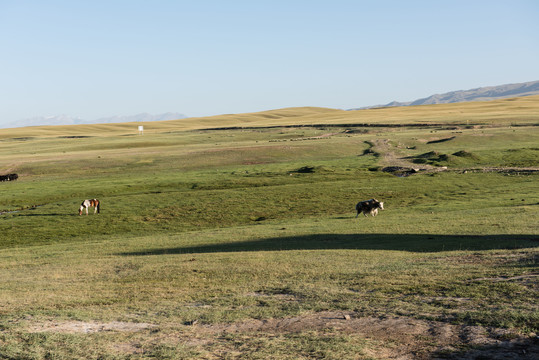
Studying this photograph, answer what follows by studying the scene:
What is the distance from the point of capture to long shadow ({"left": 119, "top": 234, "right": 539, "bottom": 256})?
24438 millimetres

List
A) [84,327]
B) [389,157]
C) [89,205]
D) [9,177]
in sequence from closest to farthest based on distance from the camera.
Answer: [84,327] < [89,205] < [9,177] < [389,157]

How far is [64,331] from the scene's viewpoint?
13.7m

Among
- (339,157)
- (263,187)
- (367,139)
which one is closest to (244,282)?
(263,187)

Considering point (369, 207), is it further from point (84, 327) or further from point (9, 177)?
point (9, 177)

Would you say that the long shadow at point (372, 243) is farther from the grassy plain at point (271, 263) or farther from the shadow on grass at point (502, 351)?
the shadow on grass at point (502, 351)

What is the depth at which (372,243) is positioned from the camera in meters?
27.4

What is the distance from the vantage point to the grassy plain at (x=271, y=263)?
1270 cm

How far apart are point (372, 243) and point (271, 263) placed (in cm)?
740

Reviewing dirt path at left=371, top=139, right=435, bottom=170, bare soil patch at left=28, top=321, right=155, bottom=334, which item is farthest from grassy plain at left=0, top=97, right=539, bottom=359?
dirt path at left=371, top=139, right=435, bottom=170

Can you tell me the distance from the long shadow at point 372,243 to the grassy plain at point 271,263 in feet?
0.42

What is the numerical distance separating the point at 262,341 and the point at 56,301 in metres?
7.78

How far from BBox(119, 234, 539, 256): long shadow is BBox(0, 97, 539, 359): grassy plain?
129 millimetres

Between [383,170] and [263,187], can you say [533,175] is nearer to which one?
[383,170]

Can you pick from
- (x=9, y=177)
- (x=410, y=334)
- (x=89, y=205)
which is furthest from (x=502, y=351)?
(x=9, y=177)
